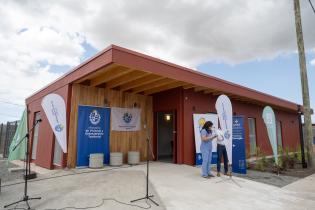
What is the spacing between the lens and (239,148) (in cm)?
614

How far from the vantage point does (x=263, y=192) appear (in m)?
4.27

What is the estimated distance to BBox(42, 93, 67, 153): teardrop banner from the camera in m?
4.76

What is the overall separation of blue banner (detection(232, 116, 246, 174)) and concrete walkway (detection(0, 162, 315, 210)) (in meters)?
1.00

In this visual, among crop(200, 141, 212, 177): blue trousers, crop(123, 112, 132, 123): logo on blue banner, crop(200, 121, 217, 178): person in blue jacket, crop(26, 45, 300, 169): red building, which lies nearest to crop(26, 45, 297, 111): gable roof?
crop(26, 45, 300, 169): red building

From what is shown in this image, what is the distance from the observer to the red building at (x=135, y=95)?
17.5 ft

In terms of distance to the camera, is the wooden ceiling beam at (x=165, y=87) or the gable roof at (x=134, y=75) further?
the wooden ceiling beam at (x=165, y=87)

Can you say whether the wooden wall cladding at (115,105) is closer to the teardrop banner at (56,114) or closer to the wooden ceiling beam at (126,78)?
the wooden ceiling beam at (126,78)

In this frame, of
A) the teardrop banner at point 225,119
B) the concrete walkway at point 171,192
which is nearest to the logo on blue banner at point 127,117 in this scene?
the concrete walkway at point 171,192

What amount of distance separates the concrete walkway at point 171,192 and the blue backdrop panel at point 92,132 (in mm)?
1064

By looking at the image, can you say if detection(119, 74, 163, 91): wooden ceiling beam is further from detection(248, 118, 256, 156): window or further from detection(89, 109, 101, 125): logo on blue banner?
detection(248, 118, 256, 156): window

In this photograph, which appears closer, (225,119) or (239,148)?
(225,119)

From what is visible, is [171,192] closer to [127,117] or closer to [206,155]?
[206,155]

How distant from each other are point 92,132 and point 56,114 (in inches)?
76.2

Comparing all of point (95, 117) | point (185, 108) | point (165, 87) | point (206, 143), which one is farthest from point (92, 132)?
point (206, 143)
